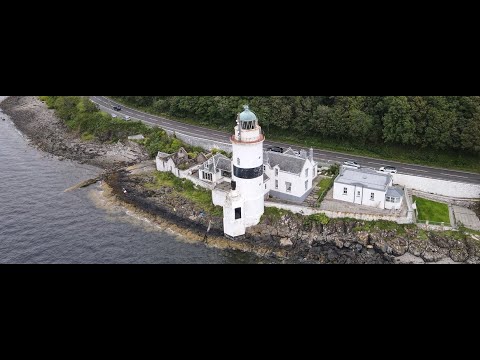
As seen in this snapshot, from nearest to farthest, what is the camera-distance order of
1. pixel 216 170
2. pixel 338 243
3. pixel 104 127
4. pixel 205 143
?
1. pixel 338 243
2. pixel 216 170
3. pixel 205 143
4. pixel 104 127

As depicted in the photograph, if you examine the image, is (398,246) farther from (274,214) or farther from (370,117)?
(370,117)

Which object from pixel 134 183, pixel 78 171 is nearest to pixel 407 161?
pixel 134 183

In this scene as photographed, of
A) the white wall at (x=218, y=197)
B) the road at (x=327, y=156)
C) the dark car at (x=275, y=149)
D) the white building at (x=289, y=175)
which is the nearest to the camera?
the white building at (x=289, y=175)

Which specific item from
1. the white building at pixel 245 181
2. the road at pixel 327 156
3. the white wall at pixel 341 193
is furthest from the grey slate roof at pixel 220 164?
the white wall at pixel 341 193

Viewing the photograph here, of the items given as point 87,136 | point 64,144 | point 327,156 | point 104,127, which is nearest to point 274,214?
point 327,156

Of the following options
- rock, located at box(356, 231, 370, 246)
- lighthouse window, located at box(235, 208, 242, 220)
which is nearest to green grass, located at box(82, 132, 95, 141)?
lighthouse window, located at box(235, 208, 242, 220)

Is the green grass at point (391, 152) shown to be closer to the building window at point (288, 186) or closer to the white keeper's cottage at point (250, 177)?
the white keeper's cottage at point (250, 177)
